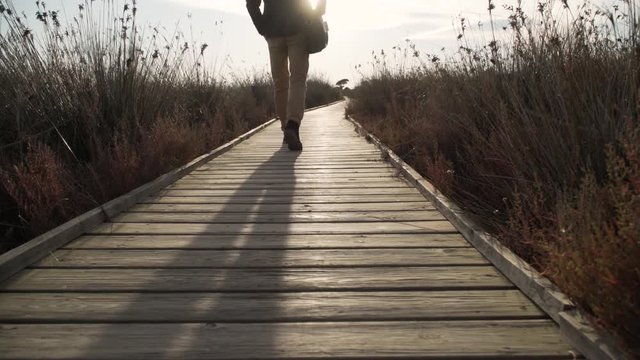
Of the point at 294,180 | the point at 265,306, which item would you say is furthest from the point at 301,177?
the point at 265,306

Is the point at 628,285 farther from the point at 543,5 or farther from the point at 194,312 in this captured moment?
the point at 543,5

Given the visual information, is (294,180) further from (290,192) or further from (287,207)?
(287,207)

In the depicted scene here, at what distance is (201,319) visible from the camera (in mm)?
1529

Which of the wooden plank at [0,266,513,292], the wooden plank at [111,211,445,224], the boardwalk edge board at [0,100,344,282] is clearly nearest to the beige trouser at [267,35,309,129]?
the boardwalk edge board at [0,100,344,282]

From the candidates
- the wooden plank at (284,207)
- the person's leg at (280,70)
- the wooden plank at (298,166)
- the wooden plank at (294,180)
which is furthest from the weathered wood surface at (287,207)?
the person's leg at (280,70)

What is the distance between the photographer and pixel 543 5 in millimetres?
3139

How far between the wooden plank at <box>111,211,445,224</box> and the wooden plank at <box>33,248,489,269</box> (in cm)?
50

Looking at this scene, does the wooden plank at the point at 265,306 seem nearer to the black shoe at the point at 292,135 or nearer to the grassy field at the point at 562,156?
the grassy field at the point at 562,156

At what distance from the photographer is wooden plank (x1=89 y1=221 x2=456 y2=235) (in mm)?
2441

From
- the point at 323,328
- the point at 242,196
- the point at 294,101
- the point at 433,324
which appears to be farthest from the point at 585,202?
the point at 294,101

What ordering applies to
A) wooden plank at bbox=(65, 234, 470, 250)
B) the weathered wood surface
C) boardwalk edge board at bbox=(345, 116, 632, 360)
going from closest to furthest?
boardwalk edge board at bbox=(345, 116, 632, 360) < wooden plank at bbox=(65, 234, 470, 250) < the weathered wood surface

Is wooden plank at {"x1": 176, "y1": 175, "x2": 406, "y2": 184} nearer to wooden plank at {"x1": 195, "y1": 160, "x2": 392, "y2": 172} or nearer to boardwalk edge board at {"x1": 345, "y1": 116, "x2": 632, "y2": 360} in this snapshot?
wooden plank at {"x1": 195, "y1": 160, "x2": 392, "y2": 172}

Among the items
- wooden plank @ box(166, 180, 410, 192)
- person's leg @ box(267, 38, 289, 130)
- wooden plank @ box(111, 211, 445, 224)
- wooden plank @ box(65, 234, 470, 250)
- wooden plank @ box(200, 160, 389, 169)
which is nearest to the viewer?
wooden plank @ box(65, 234, 470, 250)

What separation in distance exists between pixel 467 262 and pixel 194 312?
1.09 meters
